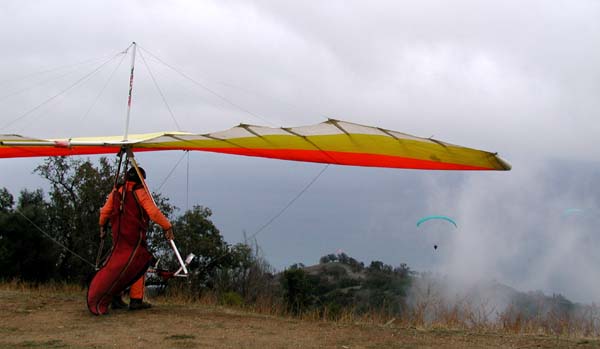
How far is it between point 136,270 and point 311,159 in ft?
10.1

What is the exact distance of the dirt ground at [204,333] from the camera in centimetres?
715

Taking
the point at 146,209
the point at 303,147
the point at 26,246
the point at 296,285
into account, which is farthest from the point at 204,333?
the point at 26,246

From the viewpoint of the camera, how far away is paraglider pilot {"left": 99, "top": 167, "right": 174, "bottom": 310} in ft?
29.3

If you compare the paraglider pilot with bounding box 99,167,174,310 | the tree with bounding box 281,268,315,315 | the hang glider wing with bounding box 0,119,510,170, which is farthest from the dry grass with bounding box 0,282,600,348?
the tree with bounding box 281,268,315,315

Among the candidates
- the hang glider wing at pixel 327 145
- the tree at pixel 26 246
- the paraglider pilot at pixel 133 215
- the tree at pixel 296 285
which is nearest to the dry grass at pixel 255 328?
the paraglider pilot at pixel 133 215

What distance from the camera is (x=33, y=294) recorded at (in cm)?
1047

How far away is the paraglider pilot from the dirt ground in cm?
32

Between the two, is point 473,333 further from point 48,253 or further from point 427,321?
point 48,253

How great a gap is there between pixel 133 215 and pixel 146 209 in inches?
9.4

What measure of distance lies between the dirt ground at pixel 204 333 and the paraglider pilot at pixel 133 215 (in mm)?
325

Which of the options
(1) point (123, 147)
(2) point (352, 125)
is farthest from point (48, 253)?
(2) point (352, 125)

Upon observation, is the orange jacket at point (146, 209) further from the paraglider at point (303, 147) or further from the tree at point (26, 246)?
the tree at point (26, 246)

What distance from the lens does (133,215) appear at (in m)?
9.00

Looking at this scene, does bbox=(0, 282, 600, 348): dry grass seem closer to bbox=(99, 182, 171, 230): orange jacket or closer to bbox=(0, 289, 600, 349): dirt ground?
bbox=(0, 289, 600, 349): dirt ground
